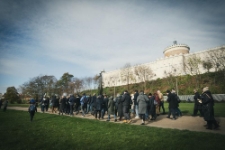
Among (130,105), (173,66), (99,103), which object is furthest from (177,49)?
(99,103)

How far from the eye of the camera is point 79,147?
5.91m

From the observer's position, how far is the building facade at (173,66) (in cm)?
4989

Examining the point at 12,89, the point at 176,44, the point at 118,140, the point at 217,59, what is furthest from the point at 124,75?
the point at 118,140

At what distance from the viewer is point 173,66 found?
201ft

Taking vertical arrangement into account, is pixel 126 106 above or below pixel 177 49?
below

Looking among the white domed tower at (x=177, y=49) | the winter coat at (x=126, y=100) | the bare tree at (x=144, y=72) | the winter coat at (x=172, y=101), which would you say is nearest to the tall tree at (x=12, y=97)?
the bare tree at (x=144, y=72)

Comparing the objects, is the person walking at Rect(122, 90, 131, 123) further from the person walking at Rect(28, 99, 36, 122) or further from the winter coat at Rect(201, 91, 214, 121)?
the person walking at Rect(28, 99, 36, 122)

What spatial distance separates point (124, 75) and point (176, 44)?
3166 cm

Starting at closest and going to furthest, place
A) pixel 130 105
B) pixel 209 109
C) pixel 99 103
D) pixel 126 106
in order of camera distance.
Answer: pixel 209 109 < pixel 126 106 < pixel 130 105 < pixel 99 103

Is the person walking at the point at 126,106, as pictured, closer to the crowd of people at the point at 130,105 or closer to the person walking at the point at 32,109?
the crowd of people at the point at 130,105

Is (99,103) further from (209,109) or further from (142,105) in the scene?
(209,109)

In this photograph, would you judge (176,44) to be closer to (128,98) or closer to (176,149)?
(128,98)

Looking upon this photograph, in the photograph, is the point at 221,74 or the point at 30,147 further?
the point at 221,74

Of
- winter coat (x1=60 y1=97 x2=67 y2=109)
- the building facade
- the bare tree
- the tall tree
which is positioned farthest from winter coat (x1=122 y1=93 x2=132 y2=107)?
the tall tree
